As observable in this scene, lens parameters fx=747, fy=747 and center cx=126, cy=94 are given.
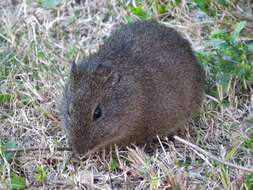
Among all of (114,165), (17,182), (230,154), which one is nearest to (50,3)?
(114,165)

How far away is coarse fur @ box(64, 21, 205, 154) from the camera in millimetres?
5586

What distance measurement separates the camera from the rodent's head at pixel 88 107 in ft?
18.2

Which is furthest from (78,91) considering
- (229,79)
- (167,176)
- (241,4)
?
(241,4)

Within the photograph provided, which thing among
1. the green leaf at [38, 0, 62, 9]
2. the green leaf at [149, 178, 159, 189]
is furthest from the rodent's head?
the green leaf at [38, 0, 62, 9]

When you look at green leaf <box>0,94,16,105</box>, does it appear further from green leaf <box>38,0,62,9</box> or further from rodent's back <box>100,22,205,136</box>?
green leaf <box>38,0,62,9</box>

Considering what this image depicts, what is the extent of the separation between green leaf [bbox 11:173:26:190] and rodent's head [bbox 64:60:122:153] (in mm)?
453

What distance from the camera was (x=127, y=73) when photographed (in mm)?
5918

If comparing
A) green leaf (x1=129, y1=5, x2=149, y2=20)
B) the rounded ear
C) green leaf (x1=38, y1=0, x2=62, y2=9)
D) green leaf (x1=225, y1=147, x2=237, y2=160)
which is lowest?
green leaf (x1=225, y1=147, x2=237, y2=160)

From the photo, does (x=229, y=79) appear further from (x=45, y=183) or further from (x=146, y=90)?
(x=45, y=183)

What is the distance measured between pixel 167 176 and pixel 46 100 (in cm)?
175

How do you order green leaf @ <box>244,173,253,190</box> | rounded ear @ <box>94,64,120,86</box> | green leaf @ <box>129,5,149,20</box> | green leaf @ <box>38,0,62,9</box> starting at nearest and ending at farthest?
green leaf @ <box>244,173,253,190</box>
rounded ear @ <box>94,64,120,86</box>
green leaf @ <box>129,5,149,20</box>
green leaf @ <box>38,0,62,9</box>

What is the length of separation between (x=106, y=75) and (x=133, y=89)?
28 cm

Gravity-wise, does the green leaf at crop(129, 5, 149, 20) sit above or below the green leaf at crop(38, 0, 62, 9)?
below

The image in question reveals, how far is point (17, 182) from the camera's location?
5484 mm
